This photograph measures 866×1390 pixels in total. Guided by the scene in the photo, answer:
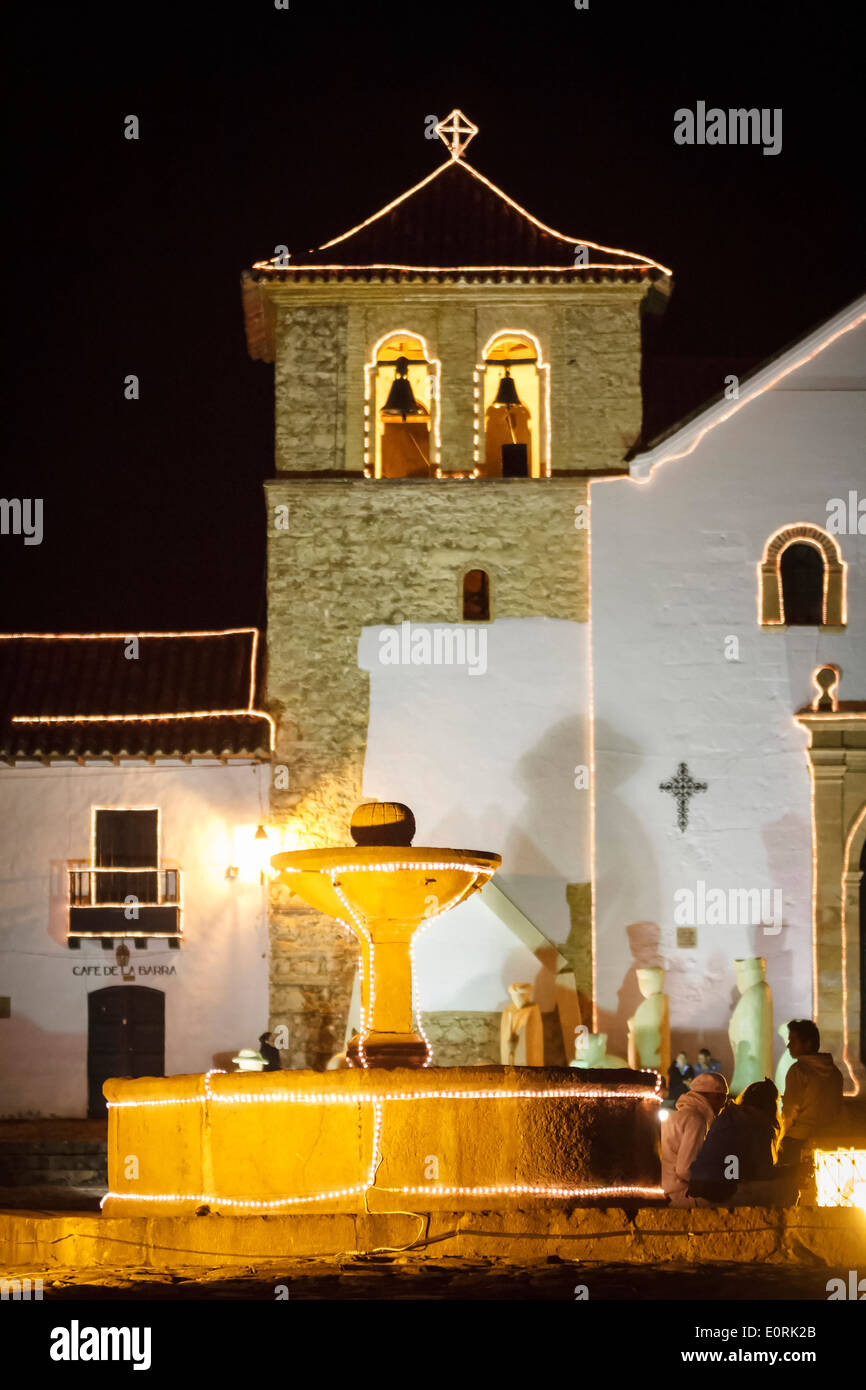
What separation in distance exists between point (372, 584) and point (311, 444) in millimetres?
1811

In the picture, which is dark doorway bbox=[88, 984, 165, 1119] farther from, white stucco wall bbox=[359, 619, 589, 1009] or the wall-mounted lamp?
white stucco wall bbox=[359, 619, 589, 1009]

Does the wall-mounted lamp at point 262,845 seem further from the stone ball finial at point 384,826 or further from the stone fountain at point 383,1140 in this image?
the stone fountain at point 383,1140

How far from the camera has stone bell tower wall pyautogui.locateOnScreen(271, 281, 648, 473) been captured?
75.2 feet

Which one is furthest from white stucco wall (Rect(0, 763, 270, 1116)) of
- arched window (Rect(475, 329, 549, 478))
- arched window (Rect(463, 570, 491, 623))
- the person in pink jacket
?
the person in pink jacket

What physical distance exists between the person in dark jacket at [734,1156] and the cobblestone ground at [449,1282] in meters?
1.01

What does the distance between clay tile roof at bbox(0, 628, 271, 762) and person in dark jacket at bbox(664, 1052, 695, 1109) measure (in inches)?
234

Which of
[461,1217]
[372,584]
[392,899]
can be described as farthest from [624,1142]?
[372,584]

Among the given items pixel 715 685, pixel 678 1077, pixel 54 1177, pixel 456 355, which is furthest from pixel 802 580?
pixel 54 1177

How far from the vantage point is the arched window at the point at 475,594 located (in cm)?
2275

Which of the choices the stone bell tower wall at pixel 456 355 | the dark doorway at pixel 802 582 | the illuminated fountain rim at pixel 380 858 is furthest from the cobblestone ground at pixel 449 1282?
the stone bell tower wall at pixel 456 355

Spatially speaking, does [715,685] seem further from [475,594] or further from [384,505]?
[384,505]
